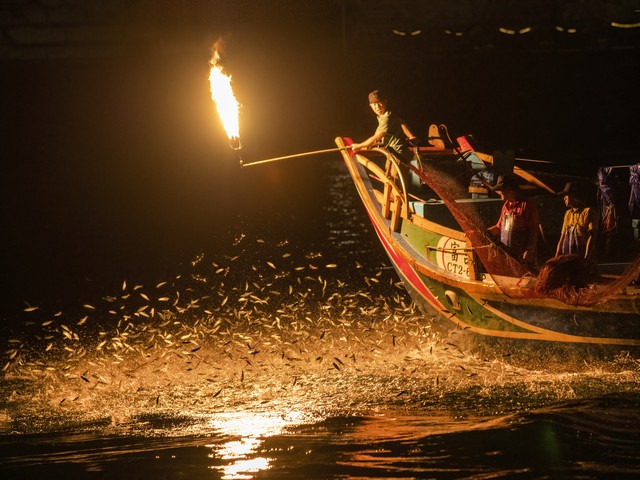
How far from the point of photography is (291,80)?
123ft

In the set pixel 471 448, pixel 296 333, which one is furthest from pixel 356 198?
pixel 471 448

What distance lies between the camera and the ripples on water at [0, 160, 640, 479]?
9359 mm

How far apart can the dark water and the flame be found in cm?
297

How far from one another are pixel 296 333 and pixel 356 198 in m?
15.8

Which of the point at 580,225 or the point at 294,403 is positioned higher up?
the point at 580,225

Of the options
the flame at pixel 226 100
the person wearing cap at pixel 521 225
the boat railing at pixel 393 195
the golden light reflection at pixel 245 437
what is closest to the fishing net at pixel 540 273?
the person wearing cap at pixel 521 225

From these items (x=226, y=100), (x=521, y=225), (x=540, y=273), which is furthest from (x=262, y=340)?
(x=540, y=273)

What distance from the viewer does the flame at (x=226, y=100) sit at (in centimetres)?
1265

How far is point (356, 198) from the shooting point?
30.5 meters

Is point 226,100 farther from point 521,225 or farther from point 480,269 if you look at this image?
point 521,225

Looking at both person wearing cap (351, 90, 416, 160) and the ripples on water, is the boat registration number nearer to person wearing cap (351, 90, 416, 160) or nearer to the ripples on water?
the ripples on water

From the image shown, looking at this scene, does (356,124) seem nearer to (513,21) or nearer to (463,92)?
(463,92)

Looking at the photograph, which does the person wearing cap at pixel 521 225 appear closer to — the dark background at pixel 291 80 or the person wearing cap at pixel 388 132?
the person wearing cap at pixel 388 132

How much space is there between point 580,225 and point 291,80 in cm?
2730
